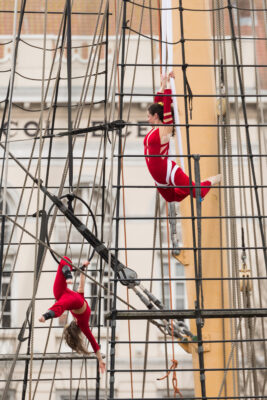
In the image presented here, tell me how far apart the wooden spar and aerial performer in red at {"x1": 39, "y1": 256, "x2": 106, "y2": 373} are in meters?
0.93

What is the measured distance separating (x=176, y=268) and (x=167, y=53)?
924cm

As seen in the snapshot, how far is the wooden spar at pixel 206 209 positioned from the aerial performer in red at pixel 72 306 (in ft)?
3.06

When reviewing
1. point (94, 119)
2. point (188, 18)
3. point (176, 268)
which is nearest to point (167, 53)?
point (188, 18)

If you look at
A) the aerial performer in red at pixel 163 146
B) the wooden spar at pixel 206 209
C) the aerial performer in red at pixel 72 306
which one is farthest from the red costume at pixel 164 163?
the wooden spar at pixel 206 209

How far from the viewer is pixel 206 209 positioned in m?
4.68

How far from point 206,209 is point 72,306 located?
125cm

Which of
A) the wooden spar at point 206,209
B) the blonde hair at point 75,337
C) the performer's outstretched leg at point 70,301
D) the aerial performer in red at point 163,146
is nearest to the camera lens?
the performer's outstretched leg at point 70,301

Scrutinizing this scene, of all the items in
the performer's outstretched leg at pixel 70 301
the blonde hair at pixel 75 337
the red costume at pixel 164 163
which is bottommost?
the blonde hair at pixel 75 337

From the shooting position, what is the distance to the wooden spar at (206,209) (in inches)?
182

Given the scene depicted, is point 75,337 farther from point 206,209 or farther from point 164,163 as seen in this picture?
point 206,209

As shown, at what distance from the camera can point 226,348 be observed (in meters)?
4.71

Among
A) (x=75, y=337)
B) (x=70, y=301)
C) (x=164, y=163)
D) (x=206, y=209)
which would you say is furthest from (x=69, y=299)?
(x=206, y=209)

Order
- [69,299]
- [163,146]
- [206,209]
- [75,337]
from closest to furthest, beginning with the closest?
[69,299]
[75,337]
[163,146]
[206,209]

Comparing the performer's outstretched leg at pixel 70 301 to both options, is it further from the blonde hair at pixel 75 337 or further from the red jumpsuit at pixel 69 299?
the blonde hair at pixel 75 337
